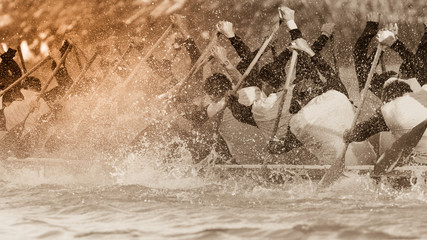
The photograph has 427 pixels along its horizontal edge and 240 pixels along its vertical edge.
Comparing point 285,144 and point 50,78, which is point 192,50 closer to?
point 285,144

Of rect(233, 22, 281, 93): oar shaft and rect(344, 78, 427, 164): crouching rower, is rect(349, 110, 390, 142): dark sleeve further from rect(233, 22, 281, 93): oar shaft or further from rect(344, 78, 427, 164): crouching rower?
rect(233, 22, 281, 93): oar shaft

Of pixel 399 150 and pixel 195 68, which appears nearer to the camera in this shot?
pixel 399 150

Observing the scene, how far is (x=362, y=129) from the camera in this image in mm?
4195

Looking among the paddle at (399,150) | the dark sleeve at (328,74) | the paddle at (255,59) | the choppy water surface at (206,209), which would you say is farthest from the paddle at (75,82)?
the paddle at (399,150)

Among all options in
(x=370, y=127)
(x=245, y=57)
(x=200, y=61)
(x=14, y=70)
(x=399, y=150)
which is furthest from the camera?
(x=14, y=70)

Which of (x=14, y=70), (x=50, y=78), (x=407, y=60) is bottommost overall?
(x=407, y=60)

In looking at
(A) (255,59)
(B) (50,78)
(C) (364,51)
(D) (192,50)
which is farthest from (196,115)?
(B) (50,78)

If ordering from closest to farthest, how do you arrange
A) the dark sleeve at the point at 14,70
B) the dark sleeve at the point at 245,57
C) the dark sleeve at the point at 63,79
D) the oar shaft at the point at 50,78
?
the dark sleeve at the point at 245,57 < the oar shaft at the point at 50,78 < the dark sleeve at the point at 63,79 < the dark sleeve at the point at 14,70

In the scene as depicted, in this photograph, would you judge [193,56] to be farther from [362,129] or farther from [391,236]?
[391,236]

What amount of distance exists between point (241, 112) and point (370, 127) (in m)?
1.06

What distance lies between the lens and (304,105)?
459cm

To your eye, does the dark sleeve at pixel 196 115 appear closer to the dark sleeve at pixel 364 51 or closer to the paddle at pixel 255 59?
the paddle at pixel 255 59

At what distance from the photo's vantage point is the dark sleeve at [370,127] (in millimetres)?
4160

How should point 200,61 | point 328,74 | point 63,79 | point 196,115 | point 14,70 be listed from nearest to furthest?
point 328,74 < point 196,115 < point 200,61 < point 63,79 < point 14,70
